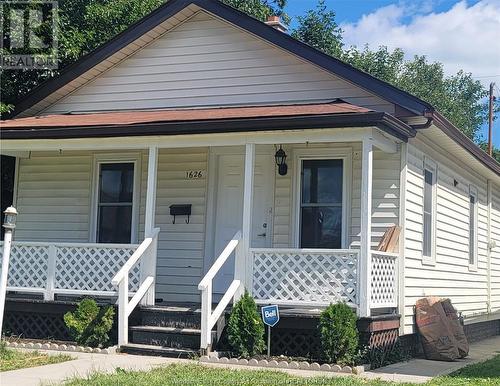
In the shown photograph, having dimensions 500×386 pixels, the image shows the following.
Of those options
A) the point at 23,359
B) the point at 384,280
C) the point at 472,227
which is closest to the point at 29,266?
the point at 23,359

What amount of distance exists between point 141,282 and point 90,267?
910 mm

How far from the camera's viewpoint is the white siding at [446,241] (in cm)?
1164

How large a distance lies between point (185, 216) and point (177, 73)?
2.70 meters

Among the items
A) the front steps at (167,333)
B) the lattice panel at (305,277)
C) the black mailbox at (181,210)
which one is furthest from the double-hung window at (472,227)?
the front steps at (167,333)

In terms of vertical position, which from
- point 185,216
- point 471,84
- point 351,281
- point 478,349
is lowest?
point 478,349

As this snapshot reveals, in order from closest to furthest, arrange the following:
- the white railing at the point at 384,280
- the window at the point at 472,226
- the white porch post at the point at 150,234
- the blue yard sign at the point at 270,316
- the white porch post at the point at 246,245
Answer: the blue yard sign at the point at 270,316, the white railing at the point at 384,280, the white porch post at the point at 246,245, the white porch post at the point at 150,234, the window at the point at 472,226

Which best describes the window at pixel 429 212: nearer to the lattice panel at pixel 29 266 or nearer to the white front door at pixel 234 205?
the white front door at pixel 234 205

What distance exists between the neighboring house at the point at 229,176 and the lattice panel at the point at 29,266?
5cm

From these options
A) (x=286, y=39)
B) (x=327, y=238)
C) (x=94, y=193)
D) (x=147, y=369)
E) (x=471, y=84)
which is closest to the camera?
(x=147, y=369)

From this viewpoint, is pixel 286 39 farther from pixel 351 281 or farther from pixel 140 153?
pixel 351 281

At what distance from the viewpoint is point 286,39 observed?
12.3 m

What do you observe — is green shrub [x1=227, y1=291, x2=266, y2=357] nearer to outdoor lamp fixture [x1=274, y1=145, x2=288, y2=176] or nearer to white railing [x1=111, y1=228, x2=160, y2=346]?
white railing [x1=111, y1=228, x2=160, y2=346]

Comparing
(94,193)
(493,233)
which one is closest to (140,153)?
(94,193)

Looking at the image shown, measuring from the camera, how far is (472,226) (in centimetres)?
1609
